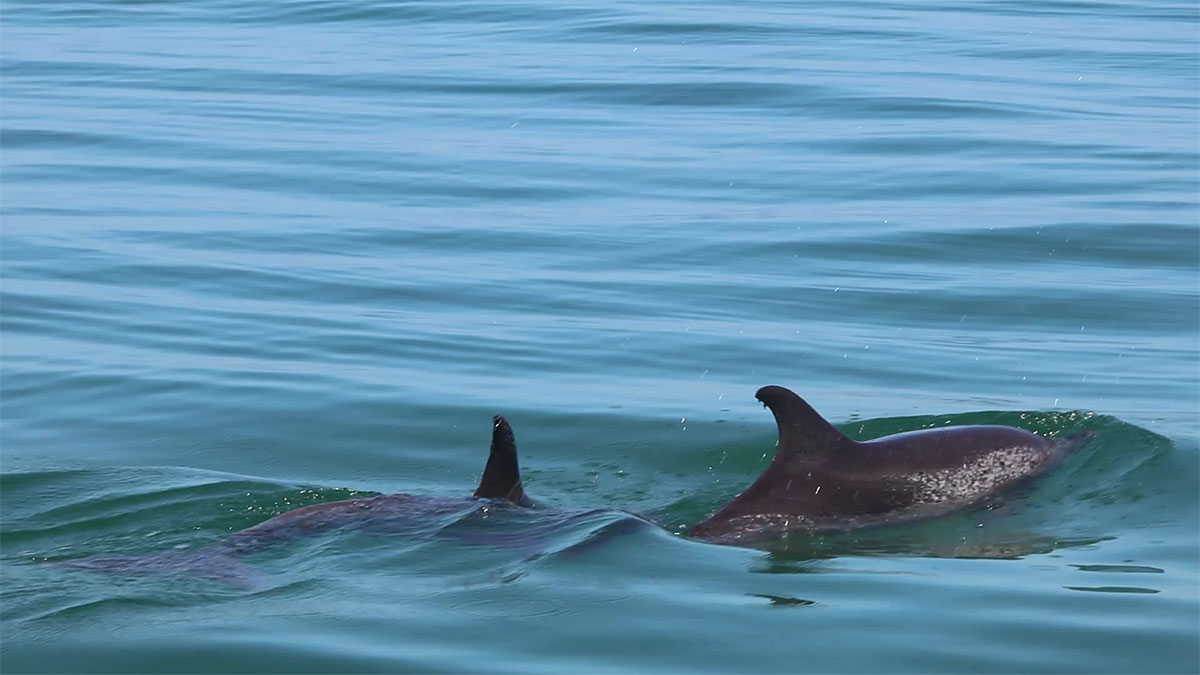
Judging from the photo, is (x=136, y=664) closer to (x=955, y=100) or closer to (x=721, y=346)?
(x=721, y=346)

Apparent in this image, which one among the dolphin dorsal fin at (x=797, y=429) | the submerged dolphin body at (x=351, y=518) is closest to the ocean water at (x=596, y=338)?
the submerged dolphin body at (x=351, y=518)

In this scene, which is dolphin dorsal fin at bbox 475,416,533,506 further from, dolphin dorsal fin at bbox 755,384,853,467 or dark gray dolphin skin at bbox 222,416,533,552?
dolphin dorsal fin at bbox 755,384,853,467

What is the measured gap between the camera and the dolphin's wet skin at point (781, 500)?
26.5 ft

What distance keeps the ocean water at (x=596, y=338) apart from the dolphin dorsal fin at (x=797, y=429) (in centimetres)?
41

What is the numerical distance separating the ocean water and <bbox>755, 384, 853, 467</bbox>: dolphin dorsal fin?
1.33 ft

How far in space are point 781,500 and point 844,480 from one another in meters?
0.30

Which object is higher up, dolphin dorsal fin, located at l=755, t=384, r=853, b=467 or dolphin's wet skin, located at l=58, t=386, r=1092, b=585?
dolphin dorsal fin, located at l=755, t=384, r=853, b=467

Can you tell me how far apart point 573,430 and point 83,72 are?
19560 millimetres

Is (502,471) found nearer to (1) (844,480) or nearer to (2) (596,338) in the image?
(1) (844,480)

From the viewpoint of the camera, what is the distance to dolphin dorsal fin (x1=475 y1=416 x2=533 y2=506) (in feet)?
26.6

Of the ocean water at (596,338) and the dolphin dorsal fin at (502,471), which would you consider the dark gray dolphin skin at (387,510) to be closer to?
the dolphin dorsal fin at (502,471)

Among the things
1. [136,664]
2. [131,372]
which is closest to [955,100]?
[131,372]

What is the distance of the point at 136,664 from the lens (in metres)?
6.90

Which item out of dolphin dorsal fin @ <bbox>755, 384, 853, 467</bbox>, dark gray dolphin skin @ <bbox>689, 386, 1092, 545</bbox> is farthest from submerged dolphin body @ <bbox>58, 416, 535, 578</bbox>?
dolphin dorsal fin @ <bbox>755, 384, 853, 467</bbox>
